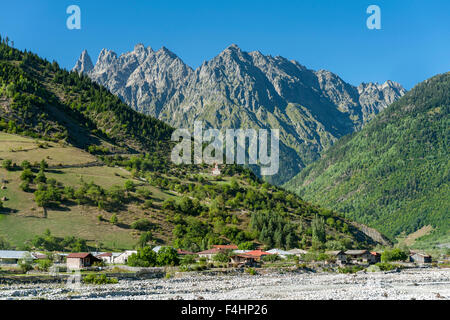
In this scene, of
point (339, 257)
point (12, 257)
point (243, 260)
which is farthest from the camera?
point (339, 257)

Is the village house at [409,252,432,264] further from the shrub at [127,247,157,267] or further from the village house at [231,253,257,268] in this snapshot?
the shrub at [127,247,157,267]

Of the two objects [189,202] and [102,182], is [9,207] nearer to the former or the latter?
[102,182]

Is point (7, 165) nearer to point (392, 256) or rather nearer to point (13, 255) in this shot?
point (13, 255)

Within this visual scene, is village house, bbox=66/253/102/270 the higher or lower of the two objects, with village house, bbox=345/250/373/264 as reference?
higher

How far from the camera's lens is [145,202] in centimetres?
12375

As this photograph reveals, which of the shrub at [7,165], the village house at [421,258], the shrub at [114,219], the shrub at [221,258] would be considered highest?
the shrub at [7,165]

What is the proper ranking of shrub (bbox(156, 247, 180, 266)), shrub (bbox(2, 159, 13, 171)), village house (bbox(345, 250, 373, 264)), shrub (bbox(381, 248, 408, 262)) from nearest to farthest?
shrub (bbox(156, 247, 180, 266)) < village house (bbox(345, 250, 373, 264)) < shrub (bbox(381, 248, 408, 262)) < shrub (bbox(2, 159, 13, 171))

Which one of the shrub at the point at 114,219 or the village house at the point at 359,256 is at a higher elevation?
the shrub at the point at 114,219

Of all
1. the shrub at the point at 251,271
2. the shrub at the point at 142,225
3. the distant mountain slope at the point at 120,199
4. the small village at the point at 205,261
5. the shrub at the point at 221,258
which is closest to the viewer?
the small village at the point at 205,261

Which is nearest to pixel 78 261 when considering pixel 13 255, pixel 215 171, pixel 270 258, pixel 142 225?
pixel 13 255

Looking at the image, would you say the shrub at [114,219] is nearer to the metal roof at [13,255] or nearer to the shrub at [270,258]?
the metal roof at [13,255]

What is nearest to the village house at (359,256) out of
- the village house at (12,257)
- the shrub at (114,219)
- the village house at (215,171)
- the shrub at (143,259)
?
the shrub at (143,259)

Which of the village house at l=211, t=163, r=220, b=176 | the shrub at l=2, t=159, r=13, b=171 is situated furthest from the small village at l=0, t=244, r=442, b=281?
Answer: the village house at l=211, t=163, r=220, b=176

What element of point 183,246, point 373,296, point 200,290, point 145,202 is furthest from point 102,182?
point 373,296
